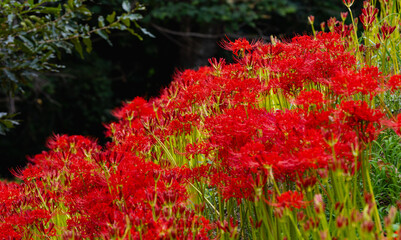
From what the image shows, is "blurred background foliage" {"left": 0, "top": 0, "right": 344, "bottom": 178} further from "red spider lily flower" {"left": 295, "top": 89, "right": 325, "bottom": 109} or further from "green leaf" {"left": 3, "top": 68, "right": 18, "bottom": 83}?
"red spider lily flower" {"left": 295, "top": 89, "right": 325, "bottom": 109}

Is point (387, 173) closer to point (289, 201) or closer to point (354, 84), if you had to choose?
point (354, 84)

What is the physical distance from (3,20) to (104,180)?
95.9 inches

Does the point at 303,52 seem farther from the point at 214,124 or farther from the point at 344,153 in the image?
the point at 344,153

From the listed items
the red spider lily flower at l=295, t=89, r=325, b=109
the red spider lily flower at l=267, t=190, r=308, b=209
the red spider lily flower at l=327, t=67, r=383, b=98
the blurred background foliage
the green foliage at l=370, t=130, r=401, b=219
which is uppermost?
the red spider lily flower at l=327, t=67, r=383, b=98

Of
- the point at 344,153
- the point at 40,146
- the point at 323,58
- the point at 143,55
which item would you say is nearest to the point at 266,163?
the point at 344,153

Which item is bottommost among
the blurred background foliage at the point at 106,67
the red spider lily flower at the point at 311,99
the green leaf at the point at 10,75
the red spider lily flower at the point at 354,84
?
the blurred background foliage at the point at 106,67

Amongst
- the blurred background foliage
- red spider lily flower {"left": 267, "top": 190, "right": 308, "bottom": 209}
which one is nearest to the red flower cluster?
red spider lily flower {"left": 267, "top": 190, "right": 308, "bottom": 209}

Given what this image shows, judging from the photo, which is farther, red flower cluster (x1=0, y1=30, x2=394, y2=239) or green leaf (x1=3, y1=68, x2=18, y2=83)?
green leaf (x1=3, y1=68, x2=18, y2=83)

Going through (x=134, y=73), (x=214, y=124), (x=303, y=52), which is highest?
(x=303, y=52)

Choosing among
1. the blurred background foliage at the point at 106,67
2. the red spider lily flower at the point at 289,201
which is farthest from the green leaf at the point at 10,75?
the blurred background foliage at the point at 106,67

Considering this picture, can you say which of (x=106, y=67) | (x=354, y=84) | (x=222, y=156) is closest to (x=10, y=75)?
(x=222, y=156)

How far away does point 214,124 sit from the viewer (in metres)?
2.80

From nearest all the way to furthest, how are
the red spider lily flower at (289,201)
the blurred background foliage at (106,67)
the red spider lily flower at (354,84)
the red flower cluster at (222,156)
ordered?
the red spider lily flower at (289,201)
the red flower cluster at (222,156)
the red spider lily flower at (354,84)
the blurred background foliage at (106,67)

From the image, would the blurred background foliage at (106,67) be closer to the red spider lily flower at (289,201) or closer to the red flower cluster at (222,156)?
the red flower cluster at (222,156)
